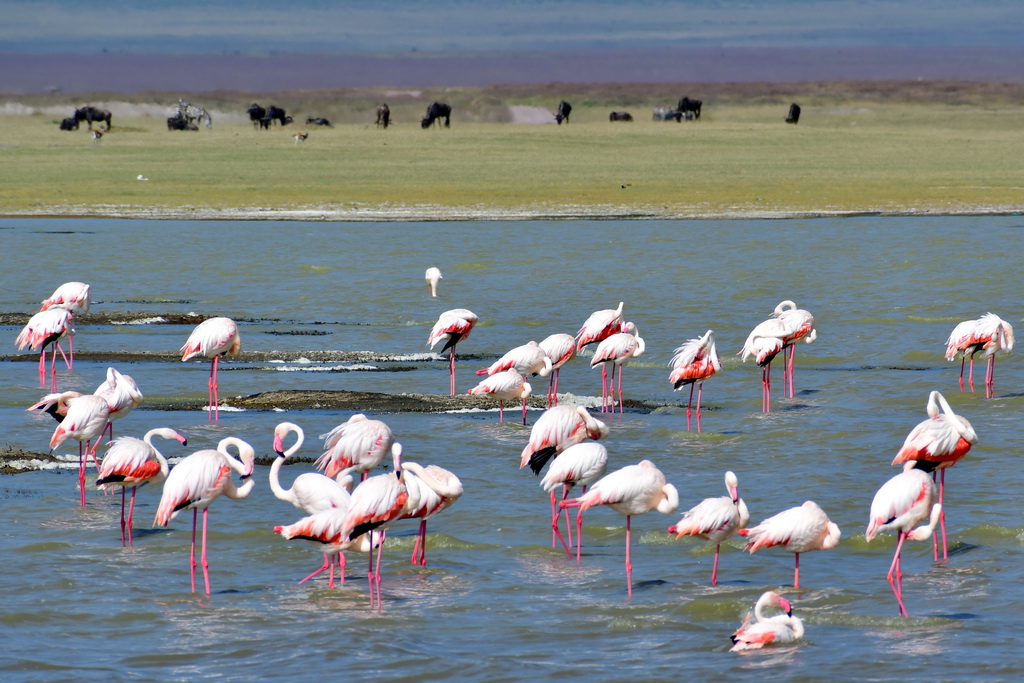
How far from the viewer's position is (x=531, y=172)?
127ft

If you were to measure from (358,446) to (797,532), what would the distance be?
272 centimetres

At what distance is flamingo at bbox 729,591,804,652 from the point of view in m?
6.16

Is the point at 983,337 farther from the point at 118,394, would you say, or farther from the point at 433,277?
the point at 433,277

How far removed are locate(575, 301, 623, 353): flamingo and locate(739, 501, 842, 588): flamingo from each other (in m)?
5.77

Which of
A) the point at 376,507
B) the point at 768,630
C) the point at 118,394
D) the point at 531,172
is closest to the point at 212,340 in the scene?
the point at 118,394

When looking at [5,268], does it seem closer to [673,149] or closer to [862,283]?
[862,283]

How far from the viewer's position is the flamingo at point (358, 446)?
26.9ft

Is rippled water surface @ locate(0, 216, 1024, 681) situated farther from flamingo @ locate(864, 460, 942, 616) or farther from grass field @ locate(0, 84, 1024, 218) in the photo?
grass field @ locate(0, 84, 1024, 218)

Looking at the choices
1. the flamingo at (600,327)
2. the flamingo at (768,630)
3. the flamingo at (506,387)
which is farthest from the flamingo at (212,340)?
the flamingo at (768,630)

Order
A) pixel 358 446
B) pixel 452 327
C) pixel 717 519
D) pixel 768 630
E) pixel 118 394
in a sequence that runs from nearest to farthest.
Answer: pixel 768 630, pixel 717 519, pixel 358 446, pixel 118 394, pixel 452 327

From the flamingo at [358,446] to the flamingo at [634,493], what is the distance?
55.0 inches

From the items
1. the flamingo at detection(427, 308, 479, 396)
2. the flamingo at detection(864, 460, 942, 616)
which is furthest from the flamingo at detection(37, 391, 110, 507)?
the flamingo at detection(864, 460, 942, 616)

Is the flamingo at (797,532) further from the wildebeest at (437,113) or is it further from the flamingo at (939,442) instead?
the wildebeest at (437,113)

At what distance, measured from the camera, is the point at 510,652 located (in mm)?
6410
